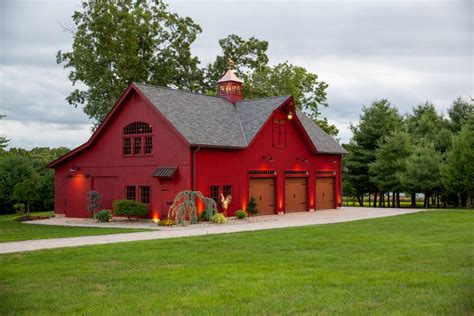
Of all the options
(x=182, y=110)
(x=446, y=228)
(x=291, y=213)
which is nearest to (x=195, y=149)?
(x=182, y=110)

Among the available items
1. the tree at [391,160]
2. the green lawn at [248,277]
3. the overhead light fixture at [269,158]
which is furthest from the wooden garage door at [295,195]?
the green lawn at [248,277]

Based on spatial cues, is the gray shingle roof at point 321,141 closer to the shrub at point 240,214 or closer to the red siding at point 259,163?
the red siding at point 259,163

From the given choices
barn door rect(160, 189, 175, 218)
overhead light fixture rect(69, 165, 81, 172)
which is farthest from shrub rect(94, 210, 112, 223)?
overhead light fixture rect(69, 165, 81, 172)

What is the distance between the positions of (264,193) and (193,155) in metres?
6.08

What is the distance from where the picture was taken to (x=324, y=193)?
35.1 metres

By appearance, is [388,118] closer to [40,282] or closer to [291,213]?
[291,213]

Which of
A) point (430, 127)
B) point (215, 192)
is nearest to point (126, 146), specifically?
point (215, 192)

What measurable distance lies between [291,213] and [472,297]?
23098 millimetres

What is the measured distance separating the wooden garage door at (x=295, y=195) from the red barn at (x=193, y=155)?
57 millimetres

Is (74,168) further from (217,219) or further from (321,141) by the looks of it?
(321,141)

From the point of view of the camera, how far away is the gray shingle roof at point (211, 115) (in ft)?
87.1

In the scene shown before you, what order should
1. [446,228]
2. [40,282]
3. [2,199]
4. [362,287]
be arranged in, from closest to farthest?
[362,287], [40,282], [446,228], [2,199]

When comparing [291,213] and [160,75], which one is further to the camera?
[160,75]

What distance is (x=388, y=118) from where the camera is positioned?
4269 centimetres
